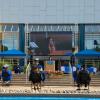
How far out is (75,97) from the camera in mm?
19844

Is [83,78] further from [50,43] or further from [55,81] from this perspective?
[50,43]

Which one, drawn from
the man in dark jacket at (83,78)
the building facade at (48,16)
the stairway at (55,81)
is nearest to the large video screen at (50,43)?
the building facade at (48,16)

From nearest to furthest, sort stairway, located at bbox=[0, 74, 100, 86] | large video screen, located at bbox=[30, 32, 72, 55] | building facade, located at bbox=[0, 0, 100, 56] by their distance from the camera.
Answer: stairway, located at bbox=[0, 74, 100, 86], large video screen, located at bbox=[30, 32, 72, 55], building facade, located at bbox=[0, 0, 100, 56]

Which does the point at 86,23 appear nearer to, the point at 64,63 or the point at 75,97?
the point at 64,63

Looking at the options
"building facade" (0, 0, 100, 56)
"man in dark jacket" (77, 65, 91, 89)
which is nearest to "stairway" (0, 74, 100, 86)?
"man in dark jacket" (77, 65, 91, 89)

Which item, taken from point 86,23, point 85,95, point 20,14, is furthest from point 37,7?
point 85,95

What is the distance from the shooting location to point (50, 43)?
4919 centimetres

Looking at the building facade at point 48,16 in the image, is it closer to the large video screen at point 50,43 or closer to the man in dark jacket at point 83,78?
the large video screen at point 50,43

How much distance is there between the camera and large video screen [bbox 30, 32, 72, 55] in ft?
159

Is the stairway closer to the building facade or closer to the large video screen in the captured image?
the large video screen

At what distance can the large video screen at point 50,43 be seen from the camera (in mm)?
48500

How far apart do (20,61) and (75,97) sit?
2837cm

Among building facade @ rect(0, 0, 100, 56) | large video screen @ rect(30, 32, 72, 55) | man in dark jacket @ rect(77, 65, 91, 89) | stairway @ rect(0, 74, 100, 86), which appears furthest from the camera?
building facade @ rect(0, 0, 100, 56)

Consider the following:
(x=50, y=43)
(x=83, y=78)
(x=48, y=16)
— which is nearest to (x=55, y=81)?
(x=83, y=78)
